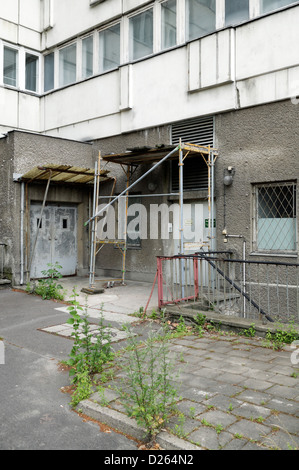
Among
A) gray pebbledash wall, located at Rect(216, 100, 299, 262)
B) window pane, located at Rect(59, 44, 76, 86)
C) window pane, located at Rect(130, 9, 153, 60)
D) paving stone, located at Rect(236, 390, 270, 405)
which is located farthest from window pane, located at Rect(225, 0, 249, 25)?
paving stone, located at Rect(236, 390, 270, 405)

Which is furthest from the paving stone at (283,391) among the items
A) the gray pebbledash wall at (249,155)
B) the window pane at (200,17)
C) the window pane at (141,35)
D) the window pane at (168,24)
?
the window pane at (141,35)

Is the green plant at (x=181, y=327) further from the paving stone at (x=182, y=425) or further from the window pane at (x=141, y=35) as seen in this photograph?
the window pane at (x=141, y=35)

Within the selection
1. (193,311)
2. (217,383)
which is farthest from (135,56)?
(217,383)

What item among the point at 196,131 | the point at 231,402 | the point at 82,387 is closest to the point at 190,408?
the point at 231,402

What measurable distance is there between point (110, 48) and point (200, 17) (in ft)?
11.3

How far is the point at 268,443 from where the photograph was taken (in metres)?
3.17

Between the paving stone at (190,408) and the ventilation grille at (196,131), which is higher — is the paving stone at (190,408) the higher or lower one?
the lower one

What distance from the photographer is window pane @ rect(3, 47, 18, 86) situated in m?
14.0

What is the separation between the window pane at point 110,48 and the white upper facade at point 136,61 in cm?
3

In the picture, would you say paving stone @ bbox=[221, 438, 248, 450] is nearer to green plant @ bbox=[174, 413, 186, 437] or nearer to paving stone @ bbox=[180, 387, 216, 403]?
green plant @ bbox=[174, 413, 186, 437]

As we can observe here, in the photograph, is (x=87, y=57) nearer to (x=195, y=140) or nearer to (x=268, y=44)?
(x=195, y=140)

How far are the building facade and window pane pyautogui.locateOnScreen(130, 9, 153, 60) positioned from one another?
1.8 inches

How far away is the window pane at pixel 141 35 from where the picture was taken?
11.5 meters

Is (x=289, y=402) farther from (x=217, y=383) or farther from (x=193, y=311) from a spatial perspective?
(x=193, y=311)
